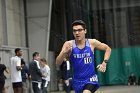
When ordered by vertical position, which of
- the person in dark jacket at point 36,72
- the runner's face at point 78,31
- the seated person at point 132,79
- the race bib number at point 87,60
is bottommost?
the seated person at point 132,79

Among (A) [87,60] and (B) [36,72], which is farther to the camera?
(B) [36,72]

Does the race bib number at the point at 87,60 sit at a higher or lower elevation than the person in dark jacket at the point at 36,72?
higher

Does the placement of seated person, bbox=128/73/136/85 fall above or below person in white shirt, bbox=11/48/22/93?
below

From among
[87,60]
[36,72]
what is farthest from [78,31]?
[36,72]

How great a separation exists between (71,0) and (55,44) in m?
3.14

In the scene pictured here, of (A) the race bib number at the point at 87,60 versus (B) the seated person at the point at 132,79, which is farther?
(B) the seated person at the point at 132,79

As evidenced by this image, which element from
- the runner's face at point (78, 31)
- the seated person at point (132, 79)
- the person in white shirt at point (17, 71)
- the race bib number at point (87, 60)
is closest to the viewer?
the runner's face at point (78, 31)

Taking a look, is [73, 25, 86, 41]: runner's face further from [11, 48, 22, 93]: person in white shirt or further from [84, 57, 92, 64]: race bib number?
[11, 48, 22, 93]: person in white shirt

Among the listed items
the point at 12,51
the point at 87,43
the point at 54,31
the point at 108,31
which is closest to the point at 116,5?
the point at 108,31

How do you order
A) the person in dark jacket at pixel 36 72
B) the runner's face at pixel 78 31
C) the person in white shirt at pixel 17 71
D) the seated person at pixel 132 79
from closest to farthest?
1. the runner's face at pixel 78 31
2. the person in dark jacket at pixel 36 72
3. the person in white shirt at pixel 17 71
4. the seated person at pixel 132 79

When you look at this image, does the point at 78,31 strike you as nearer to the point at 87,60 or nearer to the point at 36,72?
the point at 87,60

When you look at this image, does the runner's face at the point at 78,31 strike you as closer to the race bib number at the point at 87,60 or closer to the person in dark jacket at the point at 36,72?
the race bib number at the point at 87,60

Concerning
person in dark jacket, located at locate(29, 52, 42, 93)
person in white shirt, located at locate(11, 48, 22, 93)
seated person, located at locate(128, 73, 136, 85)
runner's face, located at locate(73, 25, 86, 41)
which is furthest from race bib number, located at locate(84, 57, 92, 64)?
seated person, located at locate(128, 73, 136, 85)

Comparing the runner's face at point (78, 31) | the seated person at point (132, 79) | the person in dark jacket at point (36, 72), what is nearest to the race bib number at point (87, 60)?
the runner's face at point (78, 31)
